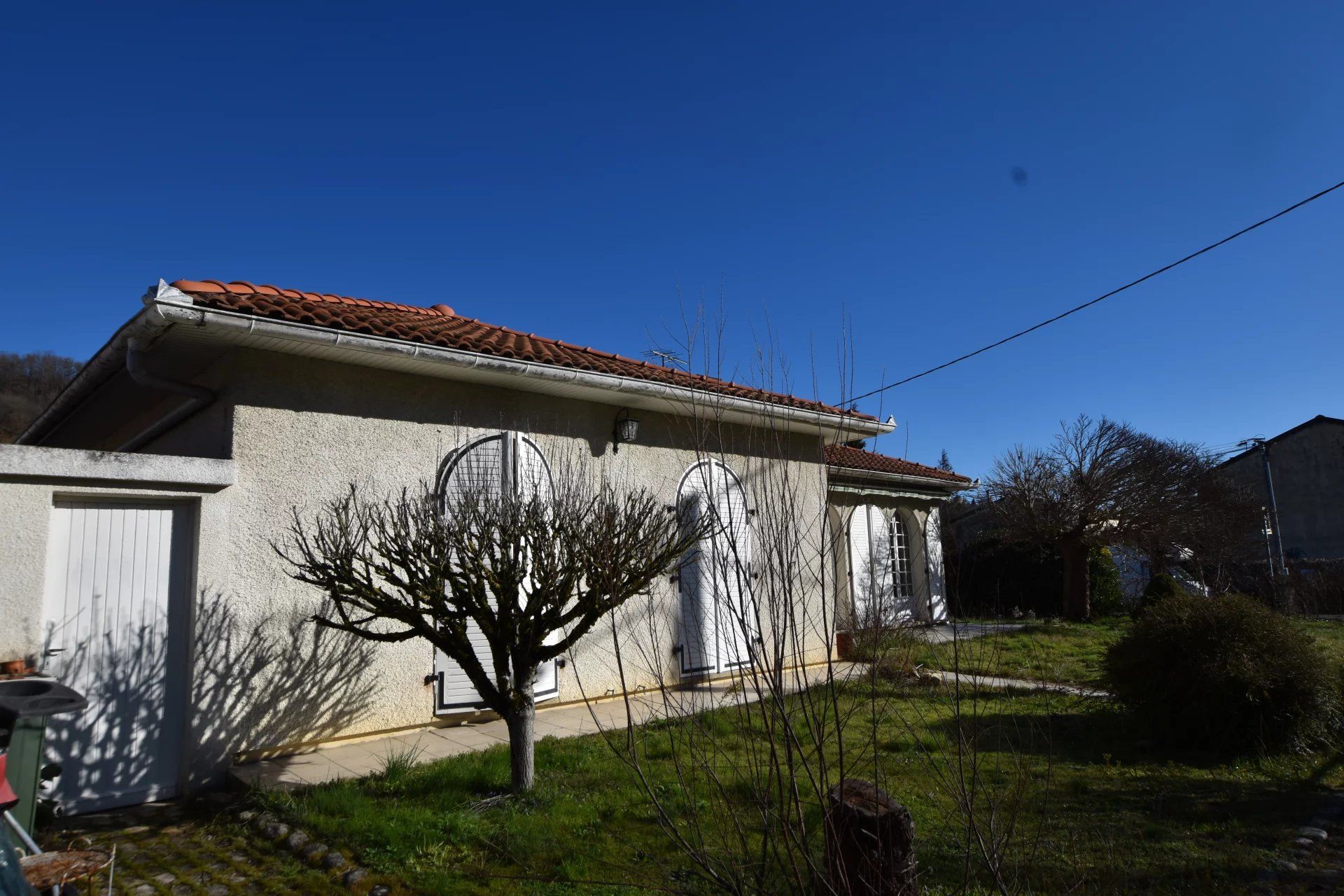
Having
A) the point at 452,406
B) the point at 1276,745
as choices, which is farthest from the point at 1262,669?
the point at 452,406

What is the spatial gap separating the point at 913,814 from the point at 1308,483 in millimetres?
33535

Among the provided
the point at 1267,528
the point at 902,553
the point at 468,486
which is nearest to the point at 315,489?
the point at 468,486

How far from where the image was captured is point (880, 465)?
1501cm

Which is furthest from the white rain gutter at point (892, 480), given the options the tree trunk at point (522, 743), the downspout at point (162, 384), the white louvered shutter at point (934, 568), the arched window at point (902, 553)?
the downspout at point (162, 384)

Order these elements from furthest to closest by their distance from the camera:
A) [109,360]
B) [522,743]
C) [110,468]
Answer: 1. [109,360]
2. [110,468]
3. [522,743]

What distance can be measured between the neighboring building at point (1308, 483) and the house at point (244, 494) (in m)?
30.2

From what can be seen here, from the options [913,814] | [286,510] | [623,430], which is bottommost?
[913,814]

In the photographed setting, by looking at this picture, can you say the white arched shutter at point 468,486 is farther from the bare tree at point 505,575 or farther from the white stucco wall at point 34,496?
the white stucco wall at point 34,496

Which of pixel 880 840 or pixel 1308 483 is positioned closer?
pixel 880 840

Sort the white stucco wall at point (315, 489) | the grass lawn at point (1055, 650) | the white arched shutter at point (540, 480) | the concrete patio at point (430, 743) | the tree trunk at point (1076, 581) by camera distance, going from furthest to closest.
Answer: the tree trunk at point (1076, 581) → the grass lawn at point (1055, 650) → the white arched shutter at point (540, 480) → the white stucco wall at point (315, 489) → the concrete patio at point (430, 743)

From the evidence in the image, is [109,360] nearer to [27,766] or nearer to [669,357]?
[27,766]

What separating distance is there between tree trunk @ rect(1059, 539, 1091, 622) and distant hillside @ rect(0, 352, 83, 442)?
19191 millimetres

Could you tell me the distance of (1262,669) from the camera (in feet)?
20.2

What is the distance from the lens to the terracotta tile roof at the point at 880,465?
1325 cm
